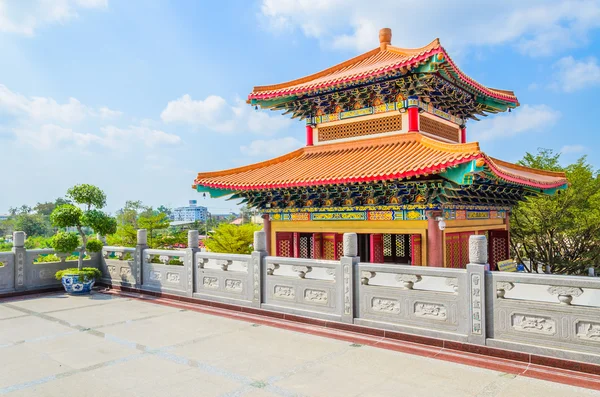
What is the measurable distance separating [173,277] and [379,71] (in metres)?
6.08

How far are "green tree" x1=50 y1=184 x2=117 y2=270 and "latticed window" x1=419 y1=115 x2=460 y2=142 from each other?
7.72 m

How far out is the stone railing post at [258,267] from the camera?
8000mm

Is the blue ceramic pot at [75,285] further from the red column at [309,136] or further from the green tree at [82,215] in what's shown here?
the red column at [309,136]

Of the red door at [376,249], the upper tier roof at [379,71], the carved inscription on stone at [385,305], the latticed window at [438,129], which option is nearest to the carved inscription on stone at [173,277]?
the red door at [376,249]

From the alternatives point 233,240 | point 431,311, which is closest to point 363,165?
point 431,311

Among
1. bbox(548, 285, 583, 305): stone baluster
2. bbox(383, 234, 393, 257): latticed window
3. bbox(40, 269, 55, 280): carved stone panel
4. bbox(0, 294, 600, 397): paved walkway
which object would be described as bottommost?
bbox(0, 294, 600, 397): paved walkway

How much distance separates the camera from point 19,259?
1076cm

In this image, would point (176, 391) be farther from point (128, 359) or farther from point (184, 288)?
point (184, 288)

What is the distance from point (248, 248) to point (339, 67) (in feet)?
39.5

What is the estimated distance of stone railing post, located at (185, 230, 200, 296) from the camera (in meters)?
9.22

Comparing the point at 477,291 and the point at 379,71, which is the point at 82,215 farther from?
the point at 477,291

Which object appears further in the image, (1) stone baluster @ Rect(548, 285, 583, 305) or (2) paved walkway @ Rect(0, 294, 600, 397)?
(1) stone baluster @ Rect(548, 285, 583, 305)

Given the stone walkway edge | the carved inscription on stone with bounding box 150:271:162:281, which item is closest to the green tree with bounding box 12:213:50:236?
the carved inscription on stone with bounding box 150:271:162:281

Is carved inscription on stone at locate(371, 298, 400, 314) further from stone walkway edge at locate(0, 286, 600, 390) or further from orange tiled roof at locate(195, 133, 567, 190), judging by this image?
orange tiled roof at locate(195, 133, 567, 190)
